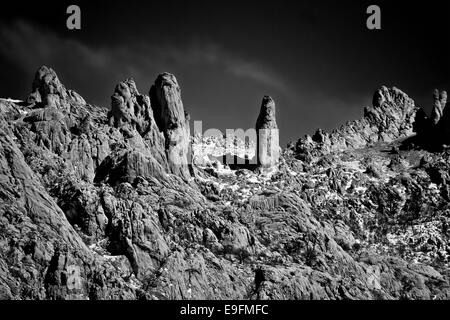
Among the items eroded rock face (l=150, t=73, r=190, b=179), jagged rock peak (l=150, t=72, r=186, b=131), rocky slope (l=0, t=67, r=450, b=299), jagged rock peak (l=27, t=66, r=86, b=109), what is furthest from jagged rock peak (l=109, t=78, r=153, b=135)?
jagged rock peak (l=27, t=66, r=86, b=109)

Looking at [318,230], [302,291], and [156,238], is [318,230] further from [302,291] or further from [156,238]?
[156,238]

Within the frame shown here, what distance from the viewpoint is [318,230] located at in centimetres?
15575

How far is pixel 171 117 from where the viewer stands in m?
183

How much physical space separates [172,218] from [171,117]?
150ft

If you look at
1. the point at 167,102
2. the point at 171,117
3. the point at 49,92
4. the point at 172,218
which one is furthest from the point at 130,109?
the point at 172,218

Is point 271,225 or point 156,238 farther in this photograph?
point 271,225

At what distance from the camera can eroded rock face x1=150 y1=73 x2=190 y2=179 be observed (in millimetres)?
176875

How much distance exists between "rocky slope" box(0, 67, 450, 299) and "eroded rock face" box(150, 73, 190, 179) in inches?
13.9

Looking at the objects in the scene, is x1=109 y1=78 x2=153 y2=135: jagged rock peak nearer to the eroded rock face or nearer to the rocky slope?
the rocky slope

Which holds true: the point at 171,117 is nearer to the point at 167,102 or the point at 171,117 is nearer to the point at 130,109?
the point at 167,102

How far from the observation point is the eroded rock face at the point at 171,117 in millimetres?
176875

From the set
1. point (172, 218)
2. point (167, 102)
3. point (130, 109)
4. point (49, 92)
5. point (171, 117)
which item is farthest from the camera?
point (49, 92)
